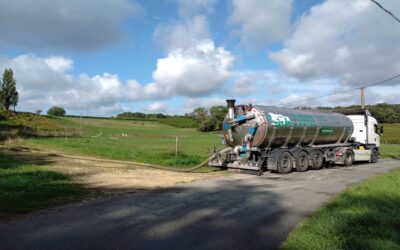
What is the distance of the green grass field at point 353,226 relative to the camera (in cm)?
588

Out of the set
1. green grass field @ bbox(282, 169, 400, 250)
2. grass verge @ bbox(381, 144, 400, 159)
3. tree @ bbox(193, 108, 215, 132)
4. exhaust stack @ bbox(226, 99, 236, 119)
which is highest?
tree @ bbox(193, 108, 215, 132)

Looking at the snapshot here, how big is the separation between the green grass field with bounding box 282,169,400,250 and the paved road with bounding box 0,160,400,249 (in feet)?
1.53

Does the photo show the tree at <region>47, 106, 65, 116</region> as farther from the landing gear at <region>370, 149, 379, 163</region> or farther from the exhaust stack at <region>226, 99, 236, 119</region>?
the exhaust stack at <region>226, 99, 236, 119</region>

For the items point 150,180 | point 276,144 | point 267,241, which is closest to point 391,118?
point 276,144

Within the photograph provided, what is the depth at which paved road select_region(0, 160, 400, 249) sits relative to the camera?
6.27 meters

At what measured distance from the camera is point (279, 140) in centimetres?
1886

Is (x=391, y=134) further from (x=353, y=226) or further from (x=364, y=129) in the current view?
(x=353, y=226)

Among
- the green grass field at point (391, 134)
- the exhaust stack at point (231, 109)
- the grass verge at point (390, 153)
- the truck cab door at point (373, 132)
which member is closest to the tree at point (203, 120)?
the green grass field at point (391, 134)

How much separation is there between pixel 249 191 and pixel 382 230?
5.77 metres

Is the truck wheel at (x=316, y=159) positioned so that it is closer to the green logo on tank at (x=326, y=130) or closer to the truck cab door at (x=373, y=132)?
the green logo on tank at (x=326, y=130)

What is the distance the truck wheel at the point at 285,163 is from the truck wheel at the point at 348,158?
5.74 m

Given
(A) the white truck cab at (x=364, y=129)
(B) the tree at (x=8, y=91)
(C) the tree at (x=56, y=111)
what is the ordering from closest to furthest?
(A) the white truck cab at (x=364, y=129) → (B) the tree at (x=8, y=91) → (C) the tree at (x=56, y=111)

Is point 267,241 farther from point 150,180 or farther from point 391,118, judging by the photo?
point 391,118

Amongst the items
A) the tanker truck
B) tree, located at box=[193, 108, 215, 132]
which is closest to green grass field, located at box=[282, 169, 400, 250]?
the tanker truck
